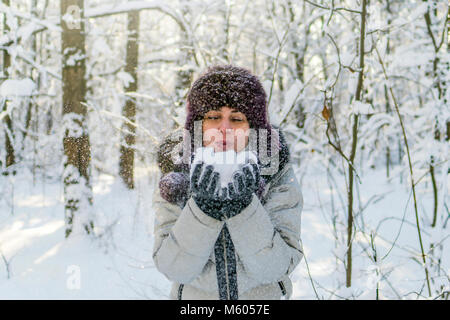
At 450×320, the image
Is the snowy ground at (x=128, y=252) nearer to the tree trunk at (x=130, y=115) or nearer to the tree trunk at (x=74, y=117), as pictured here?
the tree trunk at (x=130, y=115)

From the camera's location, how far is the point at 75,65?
435 centimetres

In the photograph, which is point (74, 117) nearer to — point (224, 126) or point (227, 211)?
point (224, 126)

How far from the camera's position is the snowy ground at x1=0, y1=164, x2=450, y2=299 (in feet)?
9.59

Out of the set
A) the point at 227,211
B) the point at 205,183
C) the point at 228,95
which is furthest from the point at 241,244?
the point at 228,95

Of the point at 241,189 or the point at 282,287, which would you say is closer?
the point at 241,189

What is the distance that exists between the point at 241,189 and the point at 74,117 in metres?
3.55

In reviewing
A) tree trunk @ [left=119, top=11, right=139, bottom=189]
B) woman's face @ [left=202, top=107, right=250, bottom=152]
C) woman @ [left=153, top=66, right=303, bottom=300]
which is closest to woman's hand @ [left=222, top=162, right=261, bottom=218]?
woman @ [left=153, top=66, right=303, bottom=300]

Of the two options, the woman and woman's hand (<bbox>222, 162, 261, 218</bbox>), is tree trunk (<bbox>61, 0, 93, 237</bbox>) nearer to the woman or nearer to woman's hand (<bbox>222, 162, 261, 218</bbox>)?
the woman

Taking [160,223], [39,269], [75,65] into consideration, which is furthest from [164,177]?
[75,65]

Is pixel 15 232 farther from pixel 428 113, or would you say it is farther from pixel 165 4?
pixel 428 113

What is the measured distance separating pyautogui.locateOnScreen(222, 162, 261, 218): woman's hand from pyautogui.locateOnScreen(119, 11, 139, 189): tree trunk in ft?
6.86

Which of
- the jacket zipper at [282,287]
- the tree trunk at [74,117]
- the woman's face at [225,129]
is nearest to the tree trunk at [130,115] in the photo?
the tree trunk at [74,117]

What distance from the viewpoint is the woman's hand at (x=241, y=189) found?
102 cm

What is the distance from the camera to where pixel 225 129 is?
1240mm
